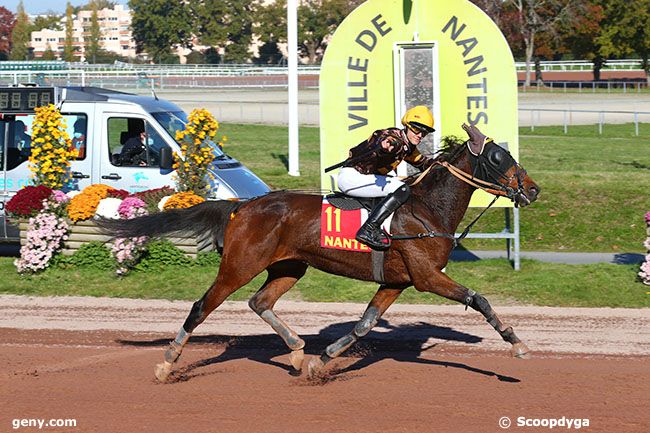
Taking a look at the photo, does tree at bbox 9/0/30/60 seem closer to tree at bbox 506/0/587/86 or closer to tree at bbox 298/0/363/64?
tree at bbox 298/0/363/64

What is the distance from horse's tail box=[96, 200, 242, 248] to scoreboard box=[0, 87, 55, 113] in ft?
21.5

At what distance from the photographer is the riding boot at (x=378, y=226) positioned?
8016 mm

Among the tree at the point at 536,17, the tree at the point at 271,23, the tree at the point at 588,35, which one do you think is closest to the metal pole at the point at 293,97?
the tree at the point at 536,17

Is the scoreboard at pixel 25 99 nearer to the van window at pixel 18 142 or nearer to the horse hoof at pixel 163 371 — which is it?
the van window at pixel 18 142

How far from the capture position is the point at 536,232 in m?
17.2

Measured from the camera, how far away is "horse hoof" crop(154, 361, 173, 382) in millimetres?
8234

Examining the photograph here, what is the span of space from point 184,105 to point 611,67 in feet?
143

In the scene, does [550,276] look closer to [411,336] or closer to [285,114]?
[411,336]

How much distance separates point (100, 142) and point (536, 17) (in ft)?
175

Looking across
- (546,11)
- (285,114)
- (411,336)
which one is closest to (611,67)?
(546,11)

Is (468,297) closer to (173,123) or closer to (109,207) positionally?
(109,207)

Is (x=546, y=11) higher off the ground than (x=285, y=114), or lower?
higher

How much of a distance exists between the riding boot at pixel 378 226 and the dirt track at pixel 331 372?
1.18m

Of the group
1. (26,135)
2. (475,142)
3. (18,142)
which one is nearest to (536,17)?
(26,135)
